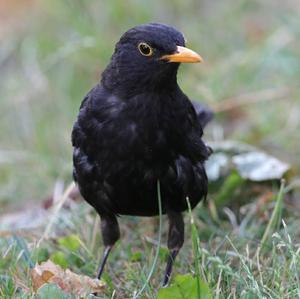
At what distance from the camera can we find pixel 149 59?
12.7ft

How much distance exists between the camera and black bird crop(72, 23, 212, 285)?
389cm

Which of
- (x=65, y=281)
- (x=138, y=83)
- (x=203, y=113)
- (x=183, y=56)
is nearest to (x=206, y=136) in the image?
(x=203, y=113)

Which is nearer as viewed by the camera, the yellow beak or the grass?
the yellow beak

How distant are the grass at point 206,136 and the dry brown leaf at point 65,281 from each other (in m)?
0.08

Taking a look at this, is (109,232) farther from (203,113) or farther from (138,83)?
(203,113)

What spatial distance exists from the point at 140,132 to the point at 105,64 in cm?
325

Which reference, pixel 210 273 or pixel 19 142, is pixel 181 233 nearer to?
pixel 210 273

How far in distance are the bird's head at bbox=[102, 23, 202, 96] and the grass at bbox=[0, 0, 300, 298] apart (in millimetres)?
697

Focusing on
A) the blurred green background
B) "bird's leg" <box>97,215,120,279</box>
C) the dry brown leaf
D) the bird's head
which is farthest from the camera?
the blurred green background

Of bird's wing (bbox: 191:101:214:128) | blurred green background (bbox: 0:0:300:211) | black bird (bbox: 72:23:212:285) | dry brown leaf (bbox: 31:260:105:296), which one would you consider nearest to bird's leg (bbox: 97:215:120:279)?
black bird (bbox: 72:23:212:285)

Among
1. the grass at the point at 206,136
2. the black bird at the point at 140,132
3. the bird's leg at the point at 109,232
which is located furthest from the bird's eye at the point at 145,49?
the bird's leg at the point at 109,232

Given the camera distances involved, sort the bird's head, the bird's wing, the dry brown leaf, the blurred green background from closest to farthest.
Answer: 1. the dry brown leaf
2. the bird's head
3. the bird's wing
4. the blurred green background

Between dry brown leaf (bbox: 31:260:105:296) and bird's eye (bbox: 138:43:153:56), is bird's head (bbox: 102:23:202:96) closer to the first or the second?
bird's eye (bbox: 138:43:153:56)

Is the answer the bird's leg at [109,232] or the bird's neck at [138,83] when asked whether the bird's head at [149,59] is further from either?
the bird's leg at [109,232]
